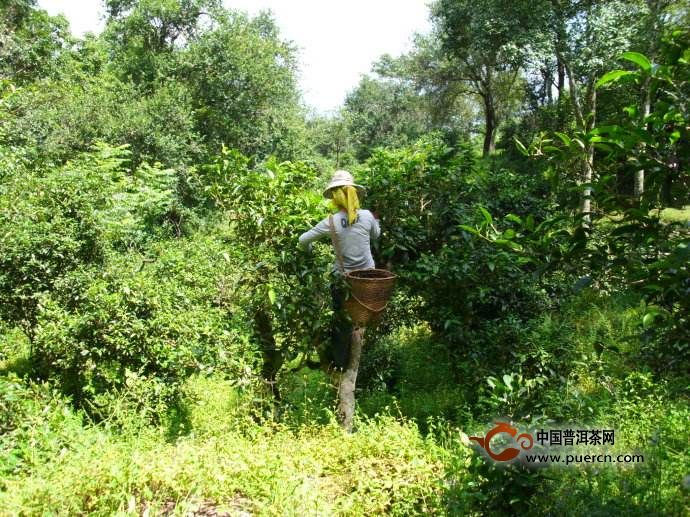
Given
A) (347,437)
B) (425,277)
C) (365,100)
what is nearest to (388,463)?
(347,437)

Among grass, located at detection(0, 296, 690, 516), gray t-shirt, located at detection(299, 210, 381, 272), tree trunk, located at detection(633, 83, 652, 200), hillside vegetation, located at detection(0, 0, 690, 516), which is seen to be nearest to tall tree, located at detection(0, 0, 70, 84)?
hillside vegetation, located at detection(0, 0, 690, 516)

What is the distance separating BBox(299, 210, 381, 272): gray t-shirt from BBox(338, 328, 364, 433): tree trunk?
53cm

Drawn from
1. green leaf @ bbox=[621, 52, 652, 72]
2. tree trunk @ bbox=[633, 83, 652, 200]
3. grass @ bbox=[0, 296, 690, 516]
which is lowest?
grass @ bbox=[0, 296, 690, 516]

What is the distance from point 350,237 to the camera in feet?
13.2

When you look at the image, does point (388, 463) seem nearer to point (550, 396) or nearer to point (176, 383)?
point (550, 396)

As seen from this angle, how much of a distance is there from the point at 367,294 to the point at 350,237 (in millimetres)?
507

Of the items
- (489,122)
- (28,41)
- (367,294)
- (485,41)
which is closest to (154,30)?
(28,41)

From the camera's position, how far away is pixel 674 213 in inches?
476

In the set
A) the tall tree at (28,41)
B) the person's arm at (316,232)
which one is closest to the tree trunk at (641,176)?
the person's arm at (316,232)

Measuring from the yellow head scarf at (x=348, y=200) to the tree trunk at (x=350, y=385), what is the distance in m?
0.90

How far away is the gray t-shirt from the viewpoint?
394cm

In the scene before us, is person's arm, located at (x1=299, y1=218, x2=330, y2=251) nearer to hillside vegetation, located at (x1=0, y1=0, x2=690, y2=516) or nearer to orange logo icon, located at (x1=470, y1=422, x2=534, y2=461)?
hillside vegetation, located at (x1=0, y1=0, x2=690, y2=516)

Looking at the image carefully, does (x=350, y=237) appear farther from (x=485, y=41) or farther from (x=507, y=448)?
(x=485, y=41)

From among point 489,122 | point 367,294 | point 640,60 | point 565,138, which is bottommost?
point 367,294
